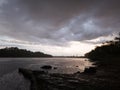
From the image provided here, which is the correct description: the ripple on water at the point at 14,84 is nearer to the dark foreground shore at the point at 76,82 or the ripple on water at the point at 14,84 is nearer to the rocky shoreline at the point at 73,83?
the dark foreground shore at the point at 76,82

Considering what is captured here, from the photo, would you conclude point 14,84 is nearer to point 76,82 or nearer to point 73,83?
point 73,83

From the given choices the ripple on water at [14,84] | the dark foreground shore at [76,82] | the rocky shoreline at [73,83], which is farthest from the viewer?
the ripple on water at [14,84]

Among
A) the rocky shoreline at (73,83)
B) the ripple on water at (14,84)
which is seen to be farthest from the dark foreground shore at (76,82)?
the ripple on water at (14,84)

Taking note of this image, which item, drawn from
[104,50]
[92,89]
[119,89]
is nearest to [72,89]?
[92,89]

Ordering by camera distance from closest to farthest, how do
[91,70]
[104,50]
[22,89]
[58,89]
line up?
[58,89]
[22,89]
[91,70]
[104,50]

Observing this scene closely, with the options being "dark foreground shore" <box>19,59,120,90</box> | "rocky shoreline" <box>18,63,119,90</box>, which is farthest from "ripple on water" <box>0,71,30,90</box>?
"rocky shoreline" <box>18,63,119,90</box>

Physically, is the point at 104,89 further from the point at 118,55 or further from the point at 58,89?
the point at 118,55

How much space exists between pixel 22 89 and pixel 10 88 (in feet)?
10.9

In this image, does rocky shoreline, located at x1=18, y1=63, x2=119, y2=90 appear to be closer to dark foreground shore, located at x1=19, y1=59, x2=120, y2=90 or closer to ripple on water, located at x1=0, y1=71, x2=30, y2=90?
dark foreground shore, located at x1=19, y1=59, x2=120, y2=90

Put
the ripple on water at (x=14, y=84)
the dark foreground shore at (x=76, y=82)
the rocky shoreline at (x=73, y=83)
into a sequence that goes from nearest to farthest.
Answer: the rocky shoreline at (x=73, y=83), the dark foreground shore at (x=76, y=82), the ripple on water at (x=14, y=84)

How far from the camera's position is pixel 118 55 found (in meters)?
106

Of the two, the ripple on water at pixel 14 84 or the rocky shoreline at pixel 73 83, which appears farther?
the ripple on water at pixel 14 84

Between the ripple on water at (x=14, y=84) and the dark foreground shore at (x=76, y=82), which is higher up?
the dark foreground shore at (x=76, y=82)

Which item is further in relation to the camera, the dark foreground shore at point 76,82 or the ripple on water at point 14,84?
the ripple on water at point 14,84
